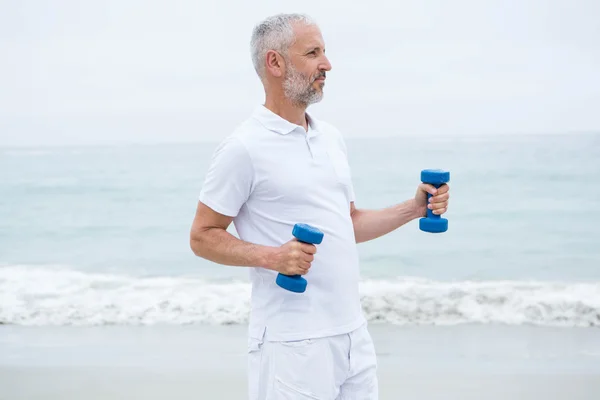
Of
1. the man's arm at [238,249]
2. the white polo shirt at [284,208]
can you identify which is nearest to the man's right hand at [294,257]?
the man's arm at [238,249]

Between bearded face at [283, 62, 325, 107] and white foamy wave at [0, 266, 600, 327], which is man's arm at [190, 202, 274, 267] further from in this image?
white foamy wave at [0, 266, 600, 327]

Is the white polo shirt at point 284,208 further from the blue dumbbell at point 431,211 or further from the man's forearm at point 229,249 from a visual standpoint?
the blue dumbbell at point 431,211

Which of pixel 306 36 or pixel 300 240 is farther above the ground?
pixel 306 36

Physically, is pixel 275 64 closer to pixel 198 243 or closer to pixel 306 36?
pixel 306 36

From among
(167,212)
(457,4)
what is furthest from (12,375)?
(457,4)

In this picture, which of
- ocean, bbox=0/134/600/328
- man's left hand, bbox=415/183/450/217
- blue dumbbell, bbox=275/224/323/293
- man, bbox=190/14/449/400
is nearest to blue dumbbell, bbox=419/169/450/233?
man's left hand, bbox=415/183/450/217

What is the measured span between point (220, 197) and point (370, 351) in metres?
0.52

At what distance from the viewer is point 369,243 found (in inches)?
396

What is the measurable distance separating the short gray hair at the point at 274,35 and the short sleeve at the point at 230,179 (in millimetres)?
227

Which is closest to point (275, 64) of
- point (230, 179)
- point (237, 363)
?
point (230, 179)

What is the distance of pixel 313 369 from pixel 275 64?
0.70 meters

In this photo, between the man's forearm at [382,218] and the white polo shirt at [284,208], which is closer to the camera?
the white polo shirt at [284,208]

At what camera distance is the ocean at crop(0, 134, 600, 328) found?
20.5ft

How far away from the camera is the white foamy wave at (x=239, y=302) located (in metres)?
5.88
